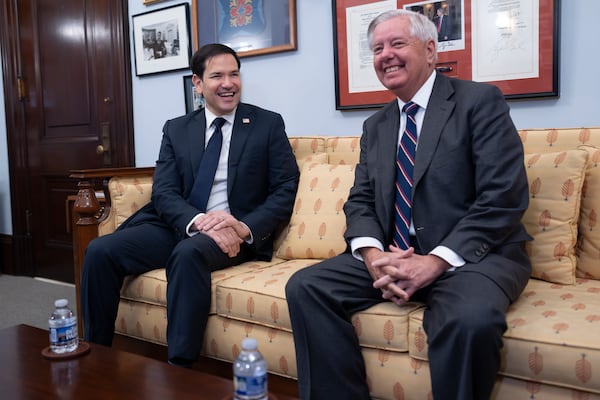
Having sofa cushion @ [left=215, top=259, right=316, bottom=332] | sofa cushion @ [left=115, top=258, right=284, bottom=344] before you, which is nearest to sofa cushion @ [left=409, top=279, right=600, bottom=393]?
sofa cushion @ [left=215, top=259, right=316, bottom=332]

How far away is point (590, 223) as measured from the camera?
1.93m

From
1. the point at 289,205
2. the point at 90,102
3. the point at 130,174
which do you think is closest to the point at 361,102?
the point at 289,205

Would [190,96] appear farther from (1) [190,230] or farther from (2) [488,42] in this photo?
(2) [488,42]

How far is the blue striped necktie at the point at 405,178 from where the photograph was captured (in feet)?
6.27

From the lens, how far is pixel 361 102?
2.77 metres

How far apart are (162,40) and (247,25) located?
25.6 inches

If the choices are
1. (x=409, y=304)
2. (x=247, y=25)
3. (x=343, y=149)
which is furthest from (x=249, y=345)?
(x=247, y=25)

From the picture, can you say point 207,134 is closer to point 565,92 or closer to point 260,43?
point 260,43

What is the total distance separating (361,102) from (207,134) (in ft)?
2.53

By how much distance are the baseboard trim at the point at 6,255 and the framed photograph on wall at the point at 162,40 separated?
1993 millimetres

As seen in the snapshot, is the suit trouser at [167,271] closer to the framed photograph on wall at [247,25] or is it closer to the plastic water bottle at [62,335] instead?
the plastic water bottle at [62,335]

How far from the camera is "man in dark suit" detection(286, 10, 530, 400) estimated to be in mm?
Answer: 1467

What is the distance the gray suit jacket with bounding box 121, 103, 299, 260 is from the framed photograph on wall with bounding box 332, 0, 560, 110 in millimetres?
549

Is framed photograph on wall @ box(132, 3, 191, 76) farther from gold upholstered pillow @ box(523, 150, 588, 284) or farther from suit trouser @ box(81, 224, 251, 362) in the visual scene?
gold upholstered pillow @ box(523, 150, 588, 284)
